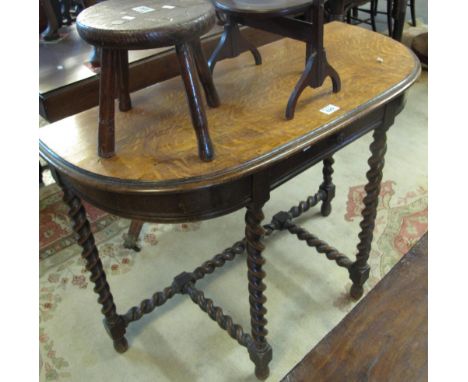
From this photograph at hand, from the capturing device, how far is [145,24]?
0.74 m

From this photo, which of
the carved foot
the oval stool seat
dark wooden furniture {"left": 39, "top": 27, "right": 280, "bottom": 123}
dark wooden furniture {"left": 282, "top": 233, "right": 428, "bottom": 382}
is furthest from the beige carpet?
the oval stool seat

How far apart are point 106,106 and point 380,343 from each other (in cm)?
73

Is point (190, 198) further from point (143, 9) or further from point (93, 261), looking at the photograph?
point (93, 261)

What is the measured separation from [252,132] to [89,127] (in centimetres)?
38

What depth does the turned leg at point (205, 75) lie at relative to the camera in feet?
2.99

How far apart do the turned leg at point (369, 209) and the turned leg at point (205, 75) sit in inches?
18.5

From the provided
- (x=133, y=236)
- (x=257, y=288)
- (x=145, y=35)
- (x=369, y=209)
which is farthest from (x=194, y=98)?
(x=133, y=236)

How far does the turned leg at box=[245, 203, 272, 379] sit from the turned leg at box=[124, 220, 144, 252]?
0.74 m


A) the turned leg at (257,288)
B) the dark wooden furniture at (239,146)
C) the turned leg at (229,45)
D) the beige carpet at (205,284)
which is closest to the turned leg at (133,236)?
the beige carpet at (205,284)

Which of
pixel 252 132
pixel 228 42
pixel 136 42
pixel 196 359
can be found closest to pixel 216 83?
pixel 228 42

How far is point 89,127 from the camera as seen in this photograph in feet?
3.26

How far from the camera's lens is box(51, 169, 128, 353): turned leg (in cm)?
106

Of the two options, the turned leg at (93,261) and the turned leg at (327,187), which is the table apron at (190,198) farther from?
the turned leg at (327,187)

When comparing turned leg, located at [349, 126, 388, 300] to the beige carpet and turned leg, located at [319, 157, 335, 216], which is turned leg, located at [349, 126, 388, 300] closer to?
the beige carpet
